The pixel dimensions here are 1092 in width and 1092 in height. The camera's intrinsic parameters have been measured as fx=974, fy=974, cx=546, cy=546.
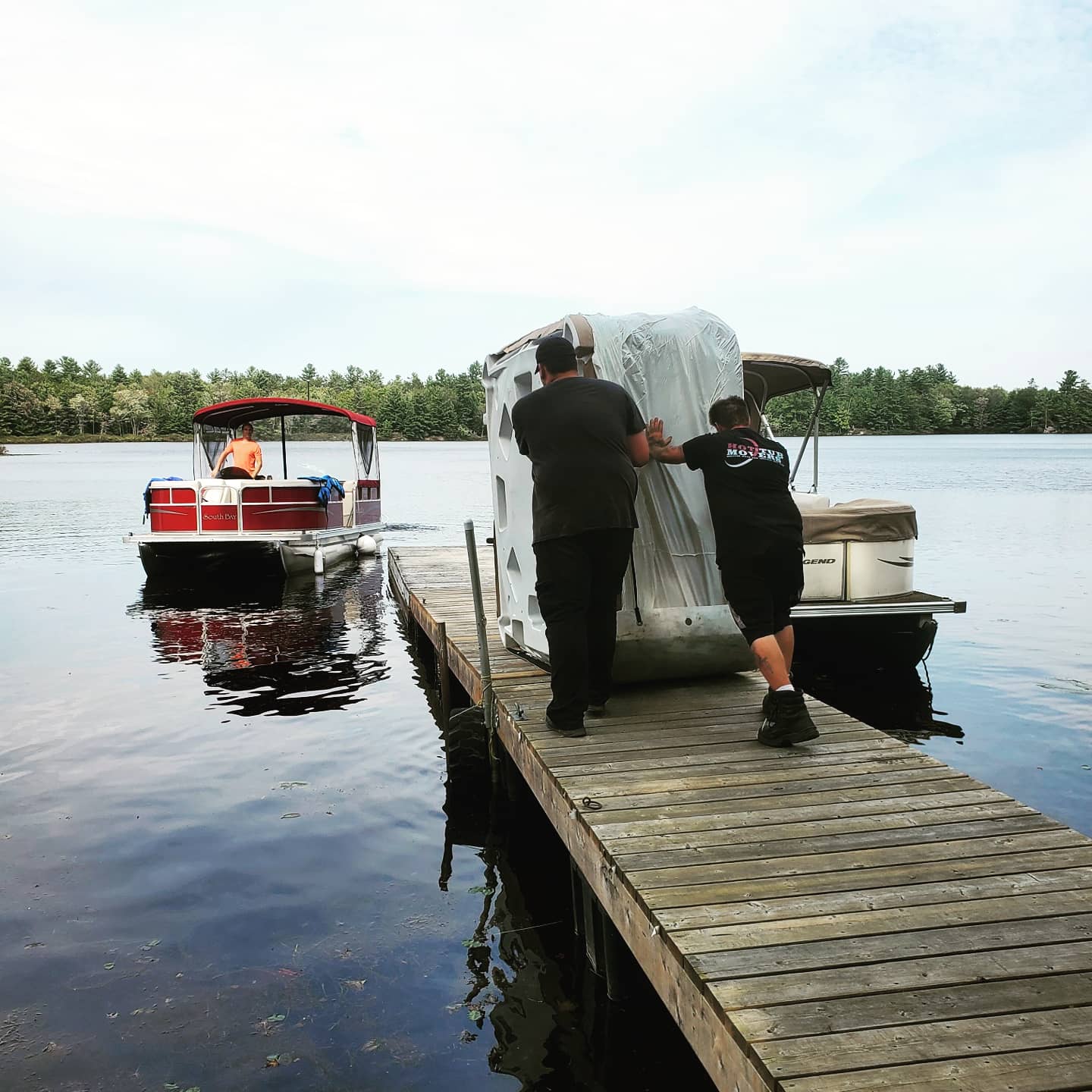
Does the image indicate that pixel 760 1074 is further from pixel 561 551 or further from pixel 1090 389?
pixel 1090 389

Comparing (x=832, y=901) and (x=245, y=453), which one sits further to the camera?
(x=245, y=453)

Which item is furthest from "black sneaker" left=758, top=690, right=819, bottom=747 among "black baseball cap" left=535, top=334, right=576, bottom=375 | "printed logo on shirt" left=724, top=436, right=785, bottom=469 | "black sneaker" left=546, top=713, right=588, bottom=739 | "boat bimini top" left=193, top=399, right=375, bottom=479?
"boat bimini top" left=193, top=399, right=375, bottom=479

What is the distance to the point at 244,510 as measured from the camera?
1888 centimetres

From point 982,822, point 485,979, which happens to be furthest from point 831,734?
point 485,979

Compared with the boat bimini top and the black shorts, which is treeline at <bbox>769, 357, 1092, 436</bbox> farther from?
the black shorts

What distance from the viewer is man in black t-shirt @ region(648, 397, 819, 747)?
512cm

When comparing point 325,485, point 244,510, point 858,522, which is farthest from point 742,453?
point 325,485

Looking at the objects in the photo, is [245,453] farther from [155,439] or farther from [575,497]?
[155,439]

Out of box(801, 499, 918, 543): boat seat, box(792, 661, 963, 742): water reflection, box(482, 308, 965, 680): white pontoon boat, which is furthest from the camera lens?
box(801, 499, 918, 543): boat seat

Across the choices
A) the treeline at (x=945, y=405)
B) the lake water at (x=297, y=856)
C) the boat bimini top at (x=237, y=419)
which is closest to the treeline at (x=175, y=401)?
the treeline at (x=945, y=405)

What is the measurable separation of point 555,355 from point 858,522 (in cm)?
576

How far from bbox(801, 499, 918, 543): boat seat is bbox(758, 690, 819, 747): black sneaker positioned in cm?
506

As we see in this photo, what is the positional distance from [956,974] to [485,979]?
2703 millimetres

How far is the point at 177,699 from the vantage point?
1077cm
